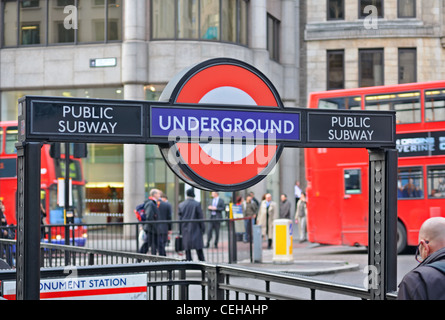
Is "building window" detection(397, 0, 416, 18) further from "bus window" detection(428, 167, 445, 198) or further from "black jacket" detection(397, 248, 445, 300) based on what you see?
"black jacket" detection(397, 248, 445, 300)

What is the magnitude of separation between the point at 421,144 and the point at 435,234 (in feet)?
53.2

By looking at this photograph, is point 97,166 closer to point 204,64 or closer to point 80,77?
point 80,77

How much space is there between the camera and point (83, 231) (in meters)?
20.1

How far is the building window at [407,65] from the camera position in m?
34.4

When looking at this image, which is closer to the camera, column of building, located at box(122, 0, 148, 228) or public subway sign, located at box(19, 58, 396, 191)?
public subway sign, located at box(19, 58, 396, 191)

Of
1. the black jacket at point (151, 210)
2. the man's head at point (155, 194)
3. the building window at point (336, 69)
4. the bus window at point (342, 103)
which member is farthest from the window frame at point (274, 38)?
the black jacket at point (151, 210)

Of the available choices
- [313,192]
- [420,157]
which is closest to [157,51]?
[313,192]

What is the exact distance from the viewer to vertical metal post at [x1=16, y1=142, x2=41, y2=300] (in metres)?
3.48

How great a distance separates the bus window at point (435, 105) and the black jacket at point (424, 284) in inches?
648

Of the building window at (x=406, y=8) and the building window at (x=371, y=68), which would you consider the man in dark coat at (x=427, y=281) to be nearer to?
the building window at (x=371, y=68)

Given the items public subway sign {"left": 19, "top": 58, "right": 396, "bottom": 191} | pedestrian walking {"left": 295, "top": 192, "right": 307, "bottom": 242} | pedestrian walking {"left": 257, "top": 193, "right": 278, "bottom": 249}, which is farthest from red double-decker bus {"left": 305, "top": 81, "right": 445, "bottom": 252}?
public subway sign {"left": 19, "top": 58, "right": 396, "bottom": 191}

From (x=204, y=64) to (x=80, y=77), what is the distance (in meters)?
25.2

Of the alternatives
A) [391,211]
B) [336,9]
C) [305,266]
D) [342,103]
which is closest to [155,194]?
[305,266]
